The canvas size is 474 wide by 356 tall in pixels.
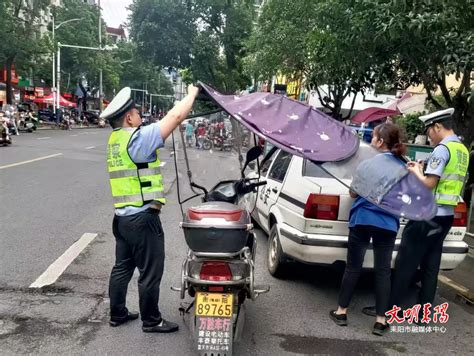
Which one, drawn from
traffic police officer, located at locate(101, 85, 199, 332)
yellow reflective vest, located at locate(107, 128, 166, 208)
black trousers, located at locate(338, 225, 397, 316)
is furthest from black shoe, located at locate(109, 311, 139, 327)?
black trousers, located at locate(338, 225, 397, 316)

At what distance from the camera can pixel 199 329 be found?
3.09m

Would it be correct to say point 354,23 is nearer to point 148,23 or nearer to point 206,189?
point 206,189

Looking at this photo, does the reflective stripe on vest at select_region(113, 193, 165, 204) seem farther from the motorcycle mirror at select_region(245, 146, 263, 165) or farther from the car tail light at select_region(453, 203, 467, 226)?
the car tail light at select_region(453, 203, 467, 226)

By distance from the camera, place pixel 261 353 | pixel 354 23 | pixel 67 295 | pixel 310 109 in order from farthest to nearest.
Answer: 1. pixel 354 23
2. pixel 67 295
3. pixel 310 109
4. pixel 261 353

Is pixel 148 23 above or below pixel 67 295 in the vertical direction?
above

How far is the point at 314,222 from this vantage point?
4270mm

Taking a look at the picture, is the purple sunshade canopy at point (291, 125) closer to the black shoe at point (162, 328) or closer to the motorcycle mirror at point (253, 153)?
the motorcycle mirror at point (253, 153)

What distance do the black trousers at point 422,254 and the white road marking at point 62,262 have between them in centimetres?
331

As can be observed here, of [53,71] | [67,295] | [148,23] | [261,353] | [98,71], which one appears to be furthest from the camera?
[98,71]

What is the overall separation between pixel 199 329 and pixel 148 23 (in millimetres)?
28068

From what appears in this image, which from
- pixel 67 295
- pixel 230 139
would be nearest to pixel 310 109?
pixel 230 139

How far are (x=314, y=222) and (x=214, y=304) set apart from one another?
1486 mm

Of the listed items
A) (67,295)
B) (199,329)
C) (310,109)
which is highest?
(310,109)

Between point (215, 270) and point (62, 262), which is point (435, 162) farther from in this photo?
point (62, 262)
